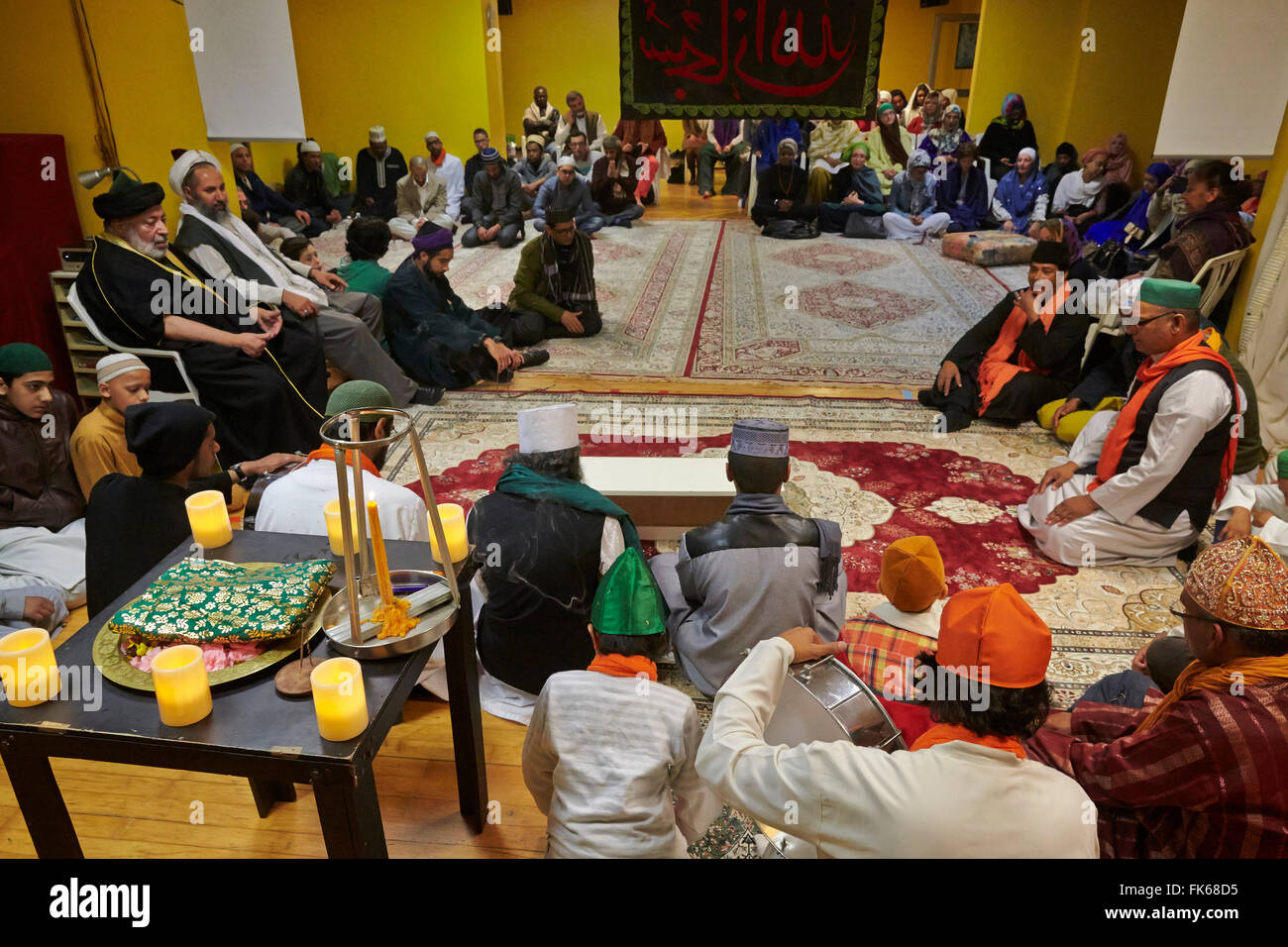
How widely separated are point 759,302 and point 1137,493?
12.9 feet

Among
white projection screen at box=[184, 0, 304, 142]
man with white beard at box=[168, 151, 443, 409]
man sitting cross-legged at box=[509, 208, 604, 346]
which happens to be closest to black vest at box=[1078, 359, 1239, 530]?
man with white beard at box=[168, 151, 443, 409]

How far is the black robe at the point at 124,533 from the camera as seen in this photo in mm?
2396

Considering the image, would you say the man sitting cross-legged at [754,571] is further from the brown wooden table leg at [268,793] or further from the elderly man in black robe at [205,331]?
the elderly man in black robe at [205,331]

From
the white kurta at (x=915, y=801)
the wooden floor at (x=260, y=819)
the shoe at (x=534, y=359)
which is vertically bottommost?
the wooden floor at (x=260, y=819)

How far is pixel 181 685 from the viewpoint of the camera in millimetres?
1442

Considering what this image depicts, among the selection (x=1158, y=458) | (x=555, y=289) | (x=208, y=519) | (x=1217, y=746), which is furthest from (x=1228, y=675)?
(x=555, y=289)

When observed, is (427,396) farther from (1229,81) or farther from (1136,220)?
(1136,220)

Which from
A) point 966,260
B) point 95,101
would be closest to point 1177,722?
point 95,101

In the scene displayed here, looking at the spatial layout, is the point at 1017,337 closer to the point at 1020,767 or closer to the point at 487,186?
the point at 1020,767

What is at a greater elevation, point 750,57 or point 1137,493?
point 750,57

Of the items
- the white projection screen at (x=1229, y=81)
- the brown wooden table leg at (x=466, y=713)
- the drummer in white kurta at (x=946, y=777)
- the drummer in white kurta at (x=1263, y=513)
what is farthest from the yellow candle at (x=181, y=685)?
the white projection screen at (x=1229, y=81)

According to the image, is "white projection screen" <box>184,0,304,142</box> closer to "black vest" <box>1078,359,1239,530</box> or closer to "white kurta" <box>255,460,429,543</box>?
"white kurta" <box>255,460,429,543</box>

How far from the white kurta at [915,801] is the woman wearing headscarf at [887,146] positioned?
10362mm
